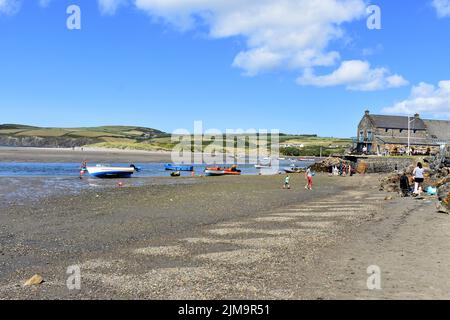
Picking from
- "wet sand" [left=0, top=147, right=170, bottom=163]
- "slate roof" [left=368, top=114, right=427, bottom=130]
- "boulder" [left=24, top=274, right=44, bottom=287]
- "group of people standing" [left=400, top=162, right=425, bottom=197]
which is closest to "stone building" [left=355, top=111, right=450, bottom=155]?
"slate roof" [left=368, top=114, right=427, bottom=130]

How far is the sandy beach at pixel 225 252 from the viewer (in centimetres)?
875

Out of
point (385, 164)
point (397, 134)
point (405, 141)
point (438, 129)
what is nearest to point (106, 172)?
point (385, 164)

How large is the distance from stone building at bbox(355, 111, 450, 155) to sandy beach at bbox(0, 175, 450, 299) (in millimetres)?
72862

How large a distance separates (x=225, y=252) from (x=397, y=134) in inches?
3575

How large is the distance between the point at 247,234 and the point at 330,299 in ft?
23.8

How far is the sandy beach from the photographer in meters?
8.75

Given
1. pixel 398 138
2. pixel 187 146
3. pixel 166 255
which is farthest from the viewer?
pixel 187 146

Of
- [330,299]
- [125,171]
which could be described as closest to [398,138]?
[125,171]

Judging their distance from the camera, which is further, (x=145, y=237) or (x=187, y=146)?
(x=187, y=146)

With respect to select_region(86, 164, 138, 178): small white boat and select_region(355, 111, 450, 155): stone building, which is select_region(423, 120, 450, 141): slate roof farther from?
select_region(86, 164, 138, 178): small white boat

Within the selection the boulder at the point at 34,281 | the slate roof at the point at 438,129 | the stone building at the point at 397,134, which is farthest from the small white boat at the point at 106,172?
the slate roof at the point at 438,129

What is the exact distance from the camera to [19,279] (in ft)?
32.0
